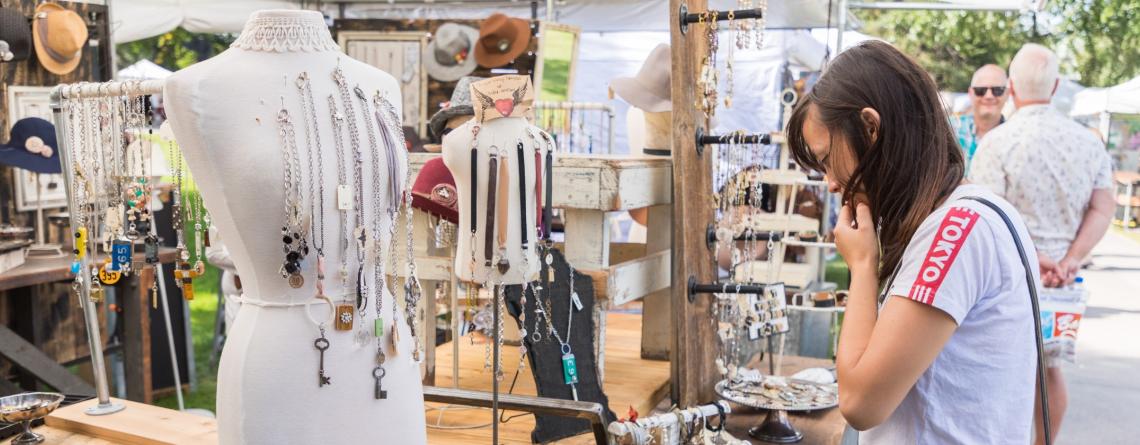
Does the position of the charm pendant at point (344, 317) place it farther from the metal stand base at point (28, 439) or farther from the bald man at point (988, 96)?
the bald man at point (988, 96)

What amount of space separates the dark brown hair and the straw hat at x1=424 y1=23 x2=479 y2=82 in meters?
4.82

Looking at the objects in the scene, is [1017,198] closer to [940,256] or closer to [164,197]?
[940,256]

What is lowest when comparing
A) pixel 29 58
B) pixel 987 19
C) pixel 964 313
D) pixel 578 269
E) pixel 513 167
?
pixel 578 269

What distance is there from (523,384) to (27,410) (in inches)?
57.8

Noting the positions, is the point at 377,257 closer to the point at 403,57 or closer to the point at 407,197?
the point at 407,197

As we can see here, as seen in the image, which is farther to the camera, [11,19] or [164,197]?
[164,197]

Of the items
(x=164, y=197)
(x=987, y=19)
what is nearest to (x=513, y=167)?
(x=164, y=197)

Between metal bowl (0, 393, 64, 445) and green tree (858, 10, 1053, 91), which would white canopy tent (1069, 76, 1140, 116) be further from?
metal bowl (0, 393, 64, 445)

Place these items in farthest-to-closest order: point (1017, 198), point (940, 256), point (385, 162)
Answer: point (1017, 198), point (385, 162), point (940, 256)

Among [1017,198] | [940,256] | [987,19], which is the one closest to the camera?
[940,256]

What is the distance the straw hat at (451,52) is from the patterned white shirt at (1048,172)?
3523 millimetres

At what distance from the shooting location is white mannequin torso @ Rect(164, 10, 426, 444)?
1.48 metres

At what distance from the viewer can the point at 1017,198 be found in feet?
10.8

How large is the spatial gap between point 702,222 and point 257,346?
1683mm
